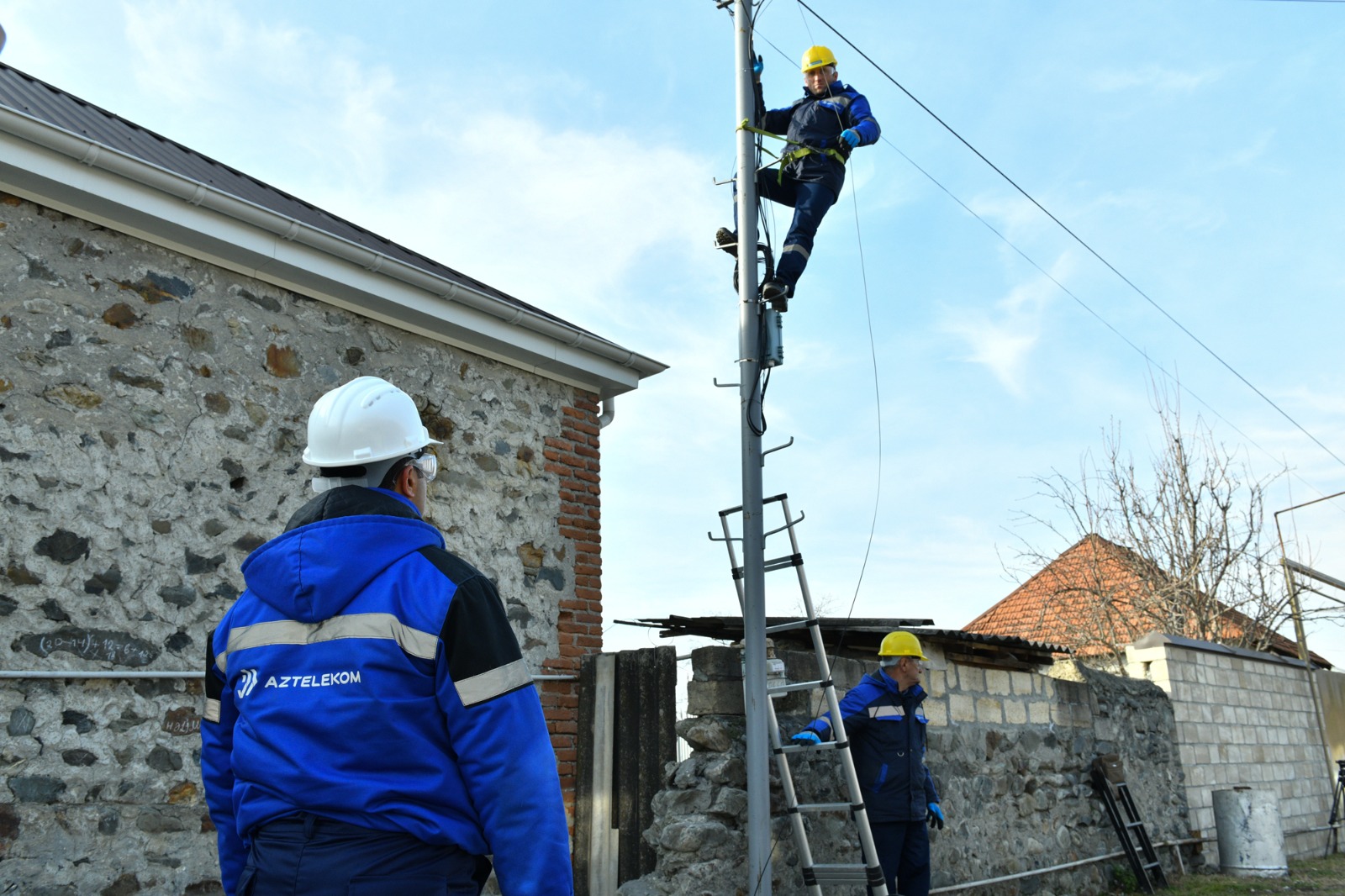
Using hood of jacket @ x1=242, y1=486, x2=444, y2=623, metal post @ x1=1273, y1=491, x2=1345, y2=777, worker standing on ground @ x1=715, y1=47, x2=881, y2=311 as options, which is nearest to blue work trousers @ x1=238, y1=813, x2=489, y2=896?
hood of jacket @ x1=242, y1=486, x2=444, y2=623

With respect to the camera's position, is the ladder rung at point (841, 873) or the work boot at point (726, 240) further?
the work boot at point (726, 240)

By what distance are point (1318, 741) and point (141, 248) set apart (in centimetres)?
1590

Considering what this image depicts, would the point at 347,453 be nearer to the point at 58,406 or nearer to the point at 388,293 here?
the point at 58,406

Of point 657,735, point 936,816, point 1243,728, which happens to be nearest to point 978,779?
point 936,816

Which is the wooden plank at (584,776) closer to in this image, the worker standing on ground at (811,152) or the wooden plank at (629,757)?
the wooden plank at (629,757)

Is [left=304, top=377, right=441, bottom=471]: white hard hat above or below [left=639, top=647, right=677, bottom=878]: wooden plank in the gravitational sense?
above

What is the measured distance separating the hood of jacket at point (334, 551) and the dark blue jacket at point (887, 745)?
4229mm

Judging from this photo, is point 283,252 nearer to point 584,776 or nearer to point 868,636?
point 584,776

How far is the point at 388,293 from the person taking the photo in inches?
265

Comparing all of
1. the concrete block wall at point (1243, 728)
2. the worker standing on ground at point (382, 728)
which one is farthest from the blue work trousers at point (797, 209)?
the concrete block wall at point (1243, 728)

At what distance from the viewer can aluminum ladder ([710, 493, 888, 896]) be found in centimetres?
568

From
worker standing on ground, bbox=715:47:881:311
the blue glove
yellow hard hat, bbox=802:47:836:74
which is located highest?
yellow hard hat, bbox=802:47:836:74

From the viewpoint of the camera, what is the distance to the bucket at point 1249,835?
11.1 m

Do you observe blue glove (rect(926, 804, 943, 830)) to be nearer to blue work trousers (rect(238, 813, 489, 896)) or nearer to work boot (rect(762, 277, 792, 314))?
work boot (rect(762, 277, 792, 314))
